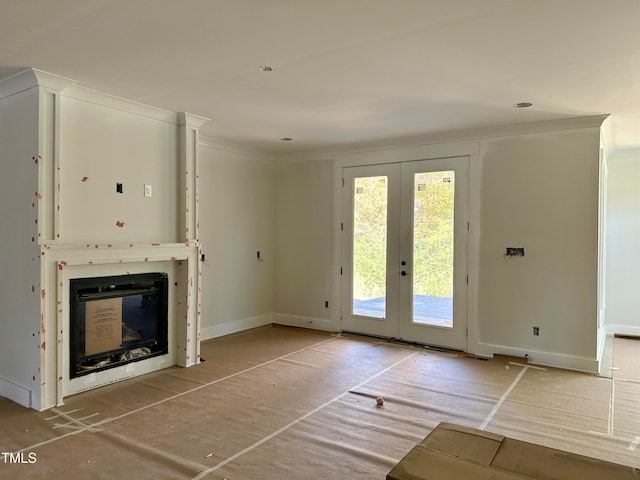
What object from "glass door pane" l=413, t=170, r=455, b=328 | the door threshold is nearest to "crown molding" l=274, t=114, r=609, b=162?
"glass door pane" l=413, t=170, r=455, b=328

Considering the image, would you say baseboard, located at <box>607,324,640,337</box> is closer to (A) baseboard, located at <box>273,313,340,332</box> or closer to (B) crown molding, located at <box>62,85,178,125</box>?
(A) baseboard, located at <box>273,313,340,332</box>

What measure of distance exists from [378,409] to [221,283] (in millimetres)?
3016

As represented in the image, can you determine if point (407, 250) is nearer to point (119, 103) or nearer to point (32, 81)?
point (119, 103)

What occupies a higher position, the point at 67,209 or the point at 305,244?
the point at 67,209

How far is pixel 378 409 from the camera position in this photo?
353 cm

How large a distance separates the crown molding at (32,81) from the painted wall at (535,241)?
3.75m

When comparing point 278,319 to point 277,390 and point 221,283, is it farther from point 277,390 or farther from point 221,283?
point 277,390

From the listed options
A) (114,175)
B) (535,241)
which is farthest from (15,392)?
(535,241)

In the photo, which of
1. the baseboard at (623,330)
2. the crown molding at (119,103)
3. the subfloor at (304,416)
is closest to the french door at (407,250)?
the subfloor at (304,416)

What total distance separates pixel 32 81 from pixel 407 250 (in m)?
4.20

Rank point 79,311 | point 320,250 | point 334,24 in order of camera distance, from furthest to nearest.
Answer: point 320,250 → point 79,311 → point 334,24

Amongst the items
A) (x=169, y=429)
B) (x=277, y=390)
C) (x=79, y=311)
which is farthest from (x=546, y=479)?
(x=79, y=311)

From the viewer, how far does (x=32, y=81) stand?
336cm

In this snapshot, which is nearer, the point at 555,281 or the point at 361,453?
the point at 361,453
